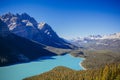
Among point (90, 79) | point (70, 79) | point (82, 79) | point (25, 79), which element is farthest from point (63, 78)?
point (25, 79)

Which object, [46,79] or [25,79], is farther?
A: [25,79]

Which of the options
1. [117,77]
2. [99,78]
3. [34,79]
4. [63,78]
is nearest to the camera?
[117,77]

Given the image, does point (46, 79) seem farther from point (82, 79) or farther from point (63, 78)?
point (82, 79)

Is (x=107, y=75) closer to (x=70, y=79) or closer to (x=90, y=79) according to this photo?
(x=90, y=79)

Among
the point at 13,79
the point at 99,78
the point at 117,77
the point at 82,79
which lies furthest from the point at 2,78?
the point at 117,77

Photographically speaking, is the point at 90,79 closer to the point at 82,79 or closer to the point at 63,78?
the point at 82,79

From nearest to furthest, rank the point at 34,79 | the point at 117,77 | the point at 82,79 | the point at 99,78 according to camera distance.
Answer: the point at 117,77
the point at 99,78
the point at 82,79
the point at 34,79

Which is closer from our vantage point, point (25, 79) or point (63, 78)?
point (63, 78)

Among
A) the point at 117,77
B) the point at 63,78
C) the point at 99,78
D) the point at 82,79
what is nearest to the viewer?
the point at 117,77

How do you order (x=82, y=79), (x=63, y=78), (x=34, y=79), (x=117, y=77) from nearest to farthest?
(x=117, y=77), (x=82, y=79), (x=63, y=78), (x=34, y=79)
